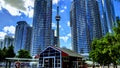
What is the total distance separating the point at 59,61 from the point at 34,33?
125m

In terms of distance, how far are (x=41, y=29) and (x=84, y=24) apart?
38148 mm

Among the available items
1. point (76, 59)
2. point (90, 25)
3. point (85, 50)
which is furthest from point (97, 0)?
point (76, 59)

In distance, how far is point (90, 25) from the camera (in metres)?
133

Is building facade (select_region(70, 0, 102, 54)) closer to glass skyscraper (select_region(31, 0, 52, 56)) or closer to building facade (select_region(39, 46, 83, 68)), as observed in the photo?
glass skyscraper (select_region(31, 0, 52, 56))

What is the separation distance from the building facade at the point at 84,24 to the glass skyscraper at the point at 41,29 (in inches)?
942

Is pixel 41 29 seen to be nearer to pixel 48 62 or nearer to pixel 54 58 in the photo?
pixel 48 62

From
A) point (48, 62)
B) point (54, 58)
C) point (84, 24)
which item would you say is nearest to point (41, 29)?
point (84, 24)

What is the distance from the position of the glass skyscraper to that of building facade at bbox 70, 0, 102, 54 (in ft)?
78.5

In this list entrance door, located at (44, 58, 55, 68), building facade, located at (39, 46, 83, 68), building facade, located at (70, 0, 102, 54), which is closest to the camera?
building facade, located at (39, 46, 83, 68)

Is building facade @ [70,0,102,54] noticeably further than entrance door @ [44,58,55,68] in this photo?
Yes

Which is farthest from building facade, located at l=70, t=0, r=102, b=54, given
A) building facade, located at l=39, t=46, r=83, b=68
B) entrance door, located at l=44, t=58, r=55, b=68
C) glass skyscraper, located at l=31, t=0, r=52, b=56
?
entrance door, located at l=44, t=58, r=55, b=68

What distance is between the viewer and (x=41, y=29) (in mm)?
150875

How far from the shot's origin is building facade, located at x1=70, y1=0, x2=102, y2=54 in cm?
12812

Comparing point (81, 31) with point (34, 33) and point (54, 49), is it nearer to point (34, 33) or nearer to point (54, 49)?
point (34, 33)
